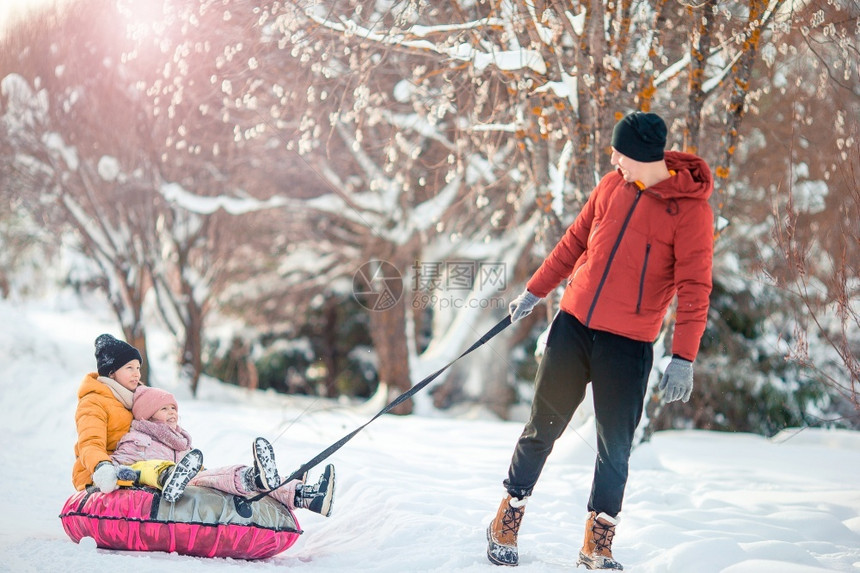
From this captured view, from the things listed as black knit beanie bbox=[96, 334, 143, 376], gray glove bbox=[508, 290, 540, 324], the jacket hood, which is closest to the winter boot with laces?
black knit beanie bbox=[96, 334, 143, 376]

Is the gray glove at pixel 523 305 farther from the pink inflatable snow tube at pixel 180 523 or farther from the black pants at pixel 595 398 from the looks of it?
the pink inflatable snow tube at pixel 180 523

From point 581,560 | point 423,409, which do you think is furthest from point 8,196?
point 581,560

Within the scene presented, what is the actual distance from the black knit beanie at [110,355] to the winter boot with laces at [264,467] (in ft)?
2.47

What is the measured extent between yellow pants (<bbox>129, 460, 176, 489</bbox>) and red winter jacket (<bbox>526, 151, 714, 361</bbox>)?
1620mm

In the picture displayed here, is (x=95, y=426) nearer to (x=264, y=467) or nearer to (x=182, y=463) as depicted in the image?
(x=182, y=463)

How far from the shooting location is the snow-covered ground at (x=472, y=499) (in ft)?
9.17

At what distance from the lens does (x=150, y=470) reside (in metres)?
2.86

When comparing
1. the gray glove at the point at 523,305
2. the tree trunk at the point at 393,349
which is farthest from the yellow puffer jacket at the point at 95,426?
the tree trunk at the point at 393,349

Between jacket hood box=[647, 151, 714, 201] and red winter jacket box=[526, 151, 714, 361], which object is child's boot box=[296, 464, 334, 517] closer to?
red winter jacket box=[526, 151, 714, 361]

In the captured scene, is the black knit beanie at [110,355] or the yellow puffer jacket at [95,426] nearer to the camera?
the yellow puffer jacket at [95,426]

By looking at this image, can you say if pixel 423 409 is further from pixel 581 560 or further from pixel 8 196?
pixel 581 560

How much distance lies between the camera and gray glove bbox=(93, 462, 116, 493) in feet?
9.11

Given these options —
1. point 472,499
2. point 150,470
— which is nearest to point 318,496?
point 150,470

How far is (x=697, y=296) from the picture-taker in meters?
2.56
